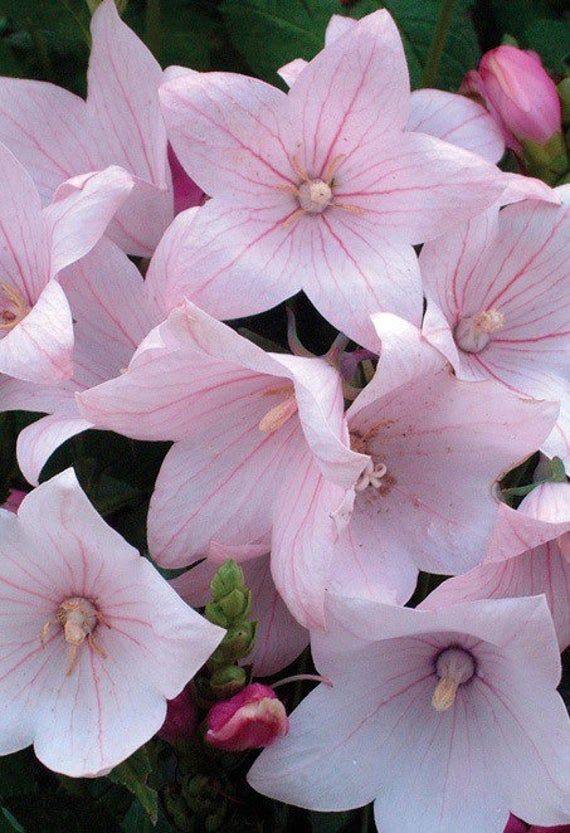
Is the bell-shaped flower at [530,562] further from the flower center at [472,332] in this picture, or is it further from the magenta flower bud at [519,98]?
the magenta flower bud at [519,98]

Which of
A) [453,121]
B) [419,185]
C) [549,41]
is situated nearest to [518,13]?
[549,41]

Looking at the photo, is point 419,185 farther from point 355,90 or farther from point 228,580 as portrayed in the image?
point 228,580

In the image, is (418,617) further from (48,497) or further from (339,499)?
(48,497)

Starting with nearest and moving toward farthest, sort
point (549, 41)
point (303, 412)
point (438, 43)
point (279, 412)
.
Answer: point (303, 412), point (279, 412), point (438, 43), point (549, 41)

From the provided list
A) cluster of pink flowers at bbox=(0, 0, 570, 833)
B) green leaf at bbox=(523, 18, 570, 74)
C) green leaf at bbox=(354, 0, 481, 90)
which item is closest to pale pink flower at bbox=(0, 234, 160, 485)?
cluster of pink flowers at bbox=(0, 0, 570, 833)

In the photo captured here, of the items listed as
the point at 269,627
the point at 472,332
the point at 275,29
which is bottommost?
the point at 269,627

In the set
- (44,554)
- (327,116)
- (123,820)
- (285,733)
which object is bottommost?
(123,820)

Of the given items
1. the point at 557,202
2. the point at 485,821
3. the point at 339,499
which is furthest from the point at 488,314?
the point at 485,821

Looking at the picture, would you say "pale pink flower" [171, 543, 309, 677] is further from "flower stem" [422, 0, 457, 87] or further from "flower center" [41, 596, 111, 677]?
"flower stem" [422, 0, 457, 87]
